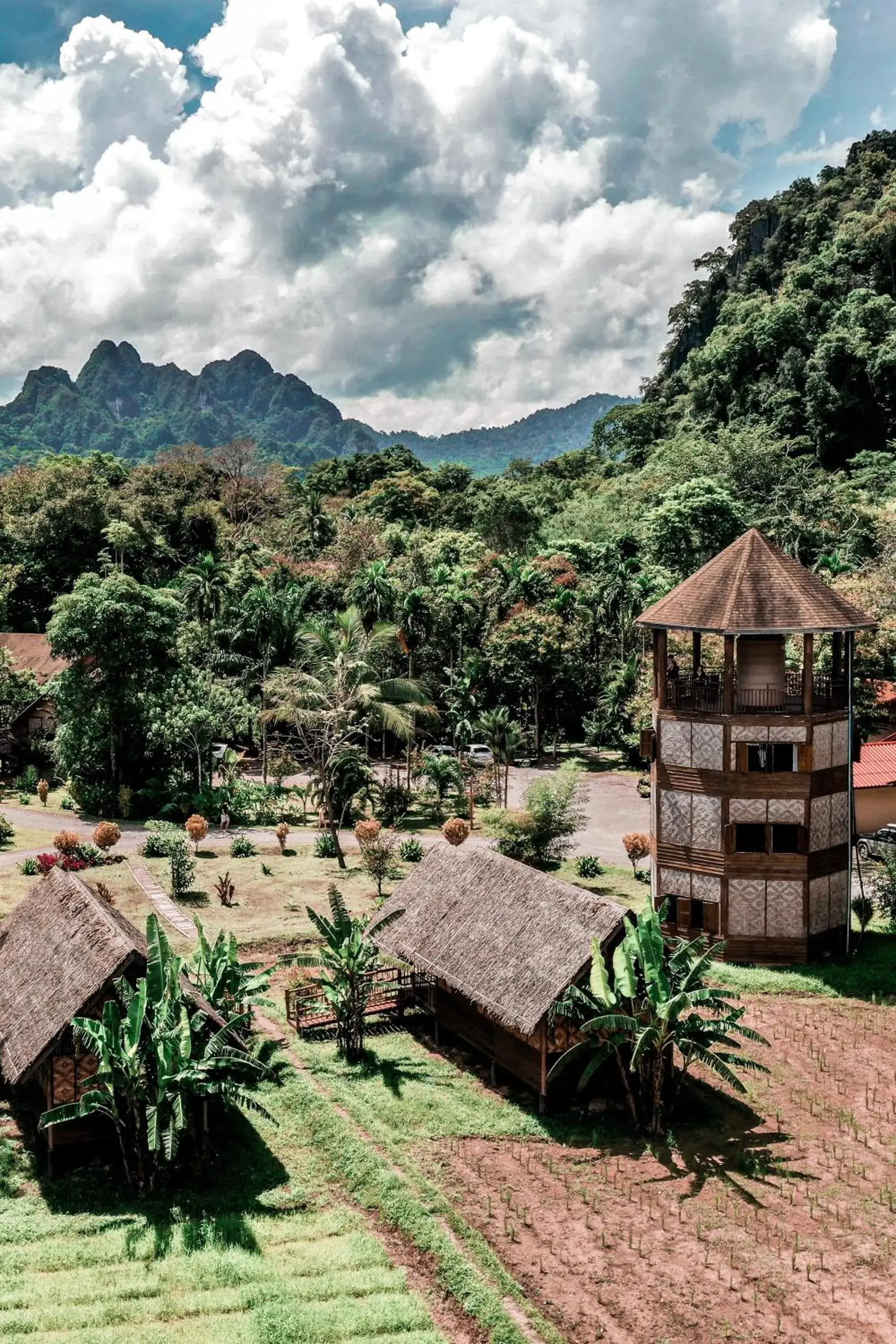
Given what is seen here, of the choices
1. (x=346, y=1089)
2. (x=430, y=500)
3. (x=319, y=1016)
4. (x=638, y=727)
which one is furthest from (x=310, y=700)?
(x=430, y=500)

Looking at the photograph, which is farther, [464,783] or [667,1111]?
[464,783]

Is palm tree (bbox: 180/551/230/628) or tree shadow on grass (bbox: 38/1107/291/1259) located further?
palm tree (bbox: 180/551/230/628)

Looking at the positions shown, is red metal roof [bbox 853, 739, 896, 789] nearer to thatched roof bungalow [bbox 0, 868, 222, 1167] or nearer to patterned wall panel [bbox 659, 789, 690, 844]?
patterned wall panel [bbox 659, 789, 690, 844]

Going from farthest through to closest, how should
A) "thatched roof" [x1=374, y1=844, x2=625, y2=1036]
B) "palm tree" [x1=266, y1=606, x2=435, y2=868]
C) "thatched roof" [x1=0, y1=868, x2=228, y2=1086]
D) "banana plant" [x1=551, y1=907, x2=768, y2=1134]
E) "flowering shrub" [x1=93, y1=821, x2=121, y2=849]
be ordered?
"palm tree" [x1=266, y1=606, x2=435, y2=868] → "flowering shrub" [x1=93, y1=821, x2=121, y2=849] → "thatched roof" [x1=374, y1=844, x2=625, y2=1036] → "banana plant" [x1=551, y1=907, x2=768, y2=1134] → "thatched roof" [x1=0, y1=868, x2=228, y2=1086]

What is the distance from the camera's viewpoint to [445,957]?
68.2 feet

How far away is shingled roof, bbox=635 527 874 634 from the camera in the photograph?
26.1m

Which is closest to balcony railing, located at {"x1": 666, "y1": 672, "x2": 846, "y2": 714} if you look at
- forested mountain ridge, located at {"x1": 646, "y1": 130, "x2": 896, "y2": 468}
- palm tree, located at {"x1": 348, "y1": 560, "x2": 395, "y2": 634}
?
palm tree, located at {"x1": 348, "y1": 560, "x2": 395, "y2": 634}

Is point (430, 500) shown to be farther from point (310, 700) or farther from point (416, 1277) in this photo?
point (416, 1277)

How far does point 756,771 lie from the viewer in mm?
26891

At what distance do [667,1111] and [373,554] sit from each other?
51.3 metres

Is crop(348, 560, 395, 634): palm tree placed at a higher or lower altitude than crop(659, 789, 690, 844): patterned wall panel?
higher

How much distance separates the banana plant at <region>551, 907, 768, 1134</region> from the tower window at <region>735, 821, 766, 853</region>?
29.3 ft

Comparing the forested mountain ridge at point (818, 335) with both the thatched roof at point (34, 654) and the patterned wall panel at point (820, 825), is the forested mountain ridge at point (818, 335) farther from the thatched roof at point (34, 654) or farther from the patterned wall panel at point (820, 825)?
the patterned wall panel at point (820, 825)

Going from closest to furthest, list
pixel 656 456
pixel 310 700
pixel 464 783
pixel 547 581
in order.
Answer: pixel 310 700, pixel 464 783, pixel 547 581, pixel 656 456
